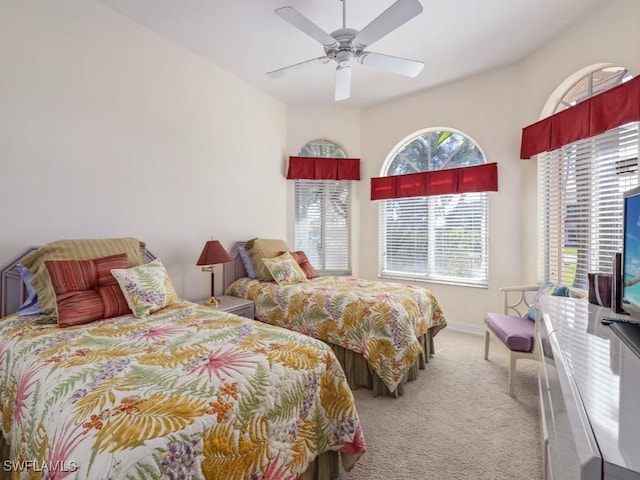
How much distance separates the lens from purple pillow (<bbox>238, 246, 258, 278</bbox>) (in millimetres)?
3527

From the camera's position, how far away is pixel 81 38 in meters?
2.33

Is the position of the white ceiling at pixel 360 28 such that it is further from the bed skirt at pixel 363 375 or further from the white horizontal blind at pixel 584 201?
the bed skirt at pixel 363 375

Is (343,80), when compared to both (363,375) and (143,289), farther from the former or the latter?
(363,375)

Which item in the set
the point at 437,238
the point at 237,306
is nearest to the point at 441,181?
the point at 437,238

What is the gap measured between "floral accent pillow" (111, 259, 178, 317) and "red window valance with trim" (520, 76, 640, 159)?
11.6 feet

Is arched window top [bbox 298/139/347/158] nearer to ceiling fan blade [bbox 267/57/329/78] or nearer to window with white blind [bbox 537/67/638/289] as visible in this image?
ceiling fan blade [bbox 267/57/329/78]

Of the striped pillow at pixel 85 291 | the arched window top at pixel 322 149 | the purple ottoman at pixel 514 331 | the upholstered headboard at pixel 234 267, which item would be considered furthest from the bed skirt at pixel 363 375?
the arched window top at pixel 322 149

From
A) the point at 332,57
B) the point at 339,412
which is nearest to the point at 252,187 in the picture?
the point at 332,57

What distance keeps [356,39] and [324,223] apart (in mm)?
2706

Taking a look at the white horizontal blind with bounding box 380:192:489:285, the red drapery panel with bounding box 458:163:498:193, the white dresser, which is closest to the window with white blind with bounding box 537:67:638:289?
the red drapery panel with bounding box 458:163:498:193

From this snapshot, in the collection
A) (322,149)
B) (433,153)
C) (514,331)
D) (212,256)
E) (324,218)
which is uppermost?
(322,149)

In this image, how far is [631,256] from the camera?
4.67 feet

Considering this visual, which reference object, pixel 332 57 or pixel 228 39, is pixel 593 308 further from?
pixel 228 39

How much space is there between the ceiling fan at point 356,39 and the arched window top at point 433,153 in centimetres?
172
